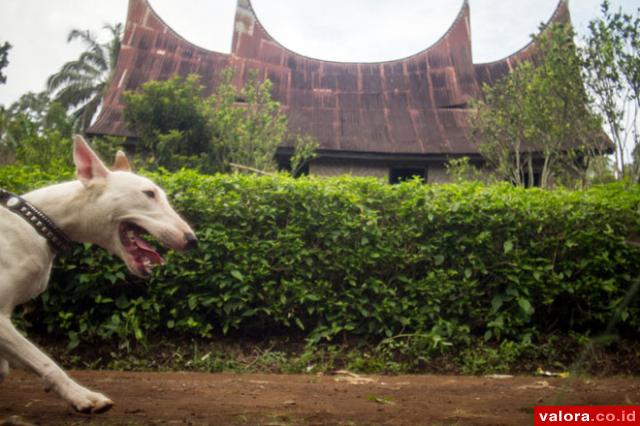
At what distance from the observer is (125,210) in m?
2.93

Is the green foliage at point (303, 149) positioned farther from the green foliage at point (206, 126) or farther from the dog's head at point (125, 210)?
the dog's head at point (125, 210)

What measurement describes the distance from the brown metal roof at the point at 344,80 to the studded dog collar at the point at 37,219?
11.8 meters

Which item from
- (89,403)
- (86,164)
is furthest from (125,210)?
(89,403)

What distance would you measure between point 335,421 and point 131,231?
1512 millimetres

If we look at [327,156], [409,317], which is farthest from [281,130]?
[409,317]

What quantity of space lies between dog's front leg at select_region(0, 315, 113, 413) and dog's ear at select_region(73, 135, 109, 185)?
0.85 meters

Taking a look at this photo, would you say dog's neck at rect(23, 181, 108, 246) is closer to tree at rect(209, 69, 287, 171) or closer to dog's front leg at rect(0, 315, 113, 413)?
dog's front leg at rect(0, 315, 113, 413)

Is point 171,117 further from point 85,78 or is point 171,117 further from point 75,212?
point 85,78

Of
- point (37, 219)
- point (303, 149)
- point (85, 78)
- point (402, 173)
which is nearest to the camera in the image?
point (37, 219)

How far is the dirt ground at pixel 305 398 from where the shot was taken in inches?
116

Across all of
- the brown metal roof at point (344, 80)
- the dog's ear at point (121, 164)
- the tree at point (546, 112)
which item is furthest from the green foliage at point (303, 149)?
the dog's ear at point (121, 164)

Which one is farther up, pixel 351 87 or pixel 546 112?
pixel 351 87

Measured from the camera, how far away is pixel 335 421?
2924 millimetres

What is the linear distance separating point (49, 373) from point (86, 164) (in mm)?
1135
